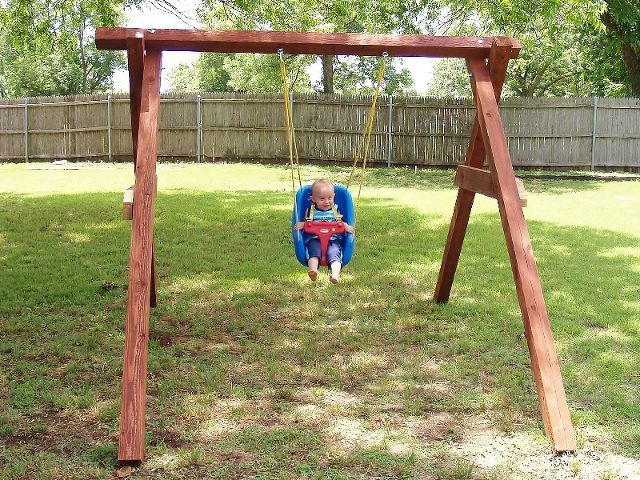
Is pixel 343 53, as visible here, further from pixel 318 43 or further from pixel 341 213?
pixel 341 213

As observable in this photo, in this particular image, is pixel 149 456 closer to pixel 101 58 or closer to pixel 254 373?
pixel 254 373

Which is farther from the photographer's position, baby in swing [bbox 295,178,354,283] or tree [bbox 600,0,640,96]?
tree [bbox 600,0,640,96]

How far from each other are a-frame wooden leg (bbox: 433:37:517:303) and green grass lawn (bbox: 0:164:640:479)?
216 millimetres

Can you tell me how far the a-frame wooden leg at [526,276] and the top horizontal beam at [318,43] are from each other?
0.16m

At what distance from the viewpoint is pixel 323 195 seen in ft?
18.7

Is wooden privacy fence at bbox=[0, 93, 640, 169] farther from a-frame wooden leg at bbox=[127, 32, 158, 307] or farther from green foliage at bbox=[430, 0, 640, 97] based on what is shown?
a-frame wooden leg at bbox=[127, 32, 158, 307]

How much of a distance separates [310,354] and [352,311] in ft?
3.71

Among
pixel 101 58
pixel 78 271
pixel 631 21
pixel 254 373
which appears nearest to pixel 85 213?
pixel 78 271

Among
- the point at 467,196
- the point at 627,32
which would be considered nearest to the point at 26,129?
the point at 627,32

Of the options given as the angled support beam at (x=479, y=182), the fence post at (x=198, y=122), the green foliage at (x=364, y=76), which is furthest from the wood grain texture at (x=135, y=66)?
the green foliage at (x=364, y=76)

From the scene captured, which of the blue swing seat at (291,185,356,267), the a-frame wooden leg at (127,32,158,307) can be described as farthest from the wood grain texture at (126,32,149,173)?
the blue swing seat at (291,185,356,267)

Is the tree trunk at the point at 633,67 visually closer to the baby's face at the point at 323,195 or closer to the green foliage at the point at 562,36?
the green foliage at the point at 562,36

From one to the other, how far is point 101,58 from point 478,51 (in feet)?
151

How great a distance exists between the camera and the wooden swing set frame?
3.52 metres
